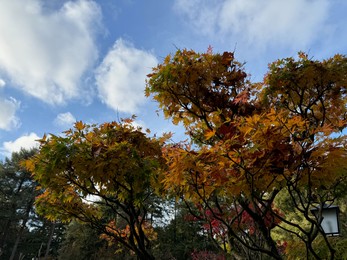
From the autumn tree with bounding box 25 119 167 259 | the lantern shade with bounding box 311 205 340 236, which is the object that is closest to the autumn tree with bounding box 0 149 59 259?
the autumn tree with bounding box 25 119 167 259

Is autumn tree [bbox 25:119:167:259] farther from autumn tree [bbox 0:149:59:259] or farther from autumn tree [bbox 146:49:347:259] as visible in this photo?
autumn tree [bbox 0:149:59:259]

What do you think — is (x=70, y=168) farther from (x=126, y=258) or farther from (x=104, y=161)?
(x=126, y=258)

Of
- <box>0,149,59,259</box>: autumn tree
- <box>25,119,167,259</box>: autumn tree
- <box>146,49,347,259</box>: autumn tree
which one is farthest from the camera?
<box>0,149,59,259</box>: autumn tree

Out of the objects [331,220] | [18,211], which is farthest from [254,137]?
[18,211]

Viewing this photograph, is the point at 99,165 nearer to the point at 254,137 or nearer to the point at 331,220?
the point at 254,137

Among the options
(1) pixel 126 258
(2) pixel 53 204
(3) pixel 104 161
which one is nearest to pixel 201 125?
(3) pixel 104 161

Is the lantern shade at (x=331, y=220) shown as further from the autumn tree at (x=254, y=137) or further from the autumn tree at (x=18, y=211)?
the autumn tree at (x=18, y=211)

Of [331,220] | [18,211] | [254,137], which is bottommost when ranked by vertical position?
[331,220]

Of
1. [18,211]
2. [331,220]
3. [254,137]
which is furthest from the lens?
[18,211]

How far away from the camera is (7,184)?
2783 cm

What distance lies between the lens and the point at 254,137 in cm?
207

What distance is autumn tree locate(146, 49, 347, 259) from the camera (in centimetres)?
220

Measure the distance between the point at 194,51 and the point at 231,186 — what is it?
2.13 metres

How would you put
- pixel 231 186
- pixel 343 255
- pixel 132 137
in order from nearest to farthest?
pixel 231 186 → pixel 132 137 → pixel 343 255
